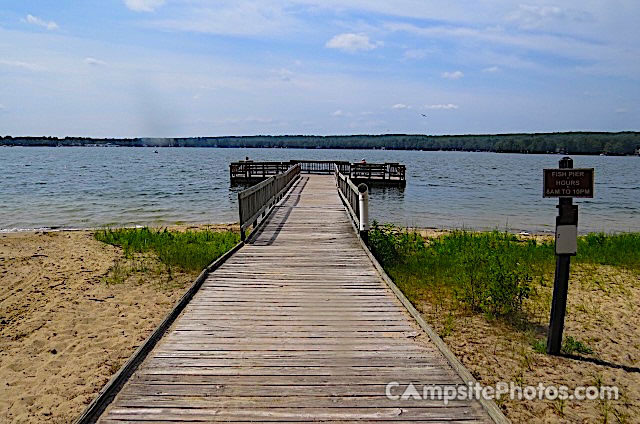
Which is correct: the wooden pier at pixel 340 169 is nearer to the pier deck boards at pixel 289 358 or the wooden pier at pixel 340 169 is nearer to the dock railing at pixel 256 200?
the dock railing at pixel 256 200

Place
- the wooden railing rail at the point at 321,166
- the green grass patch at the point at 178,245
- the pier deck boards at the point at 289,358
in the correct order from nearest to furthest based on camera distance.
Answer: the pier deck boards at the point at 289,358
the green grass patch at the point at 178,245
the wooden railing rail at the point at 321,166

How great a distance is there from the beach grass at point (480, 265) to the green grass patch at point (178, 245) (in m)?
3.75

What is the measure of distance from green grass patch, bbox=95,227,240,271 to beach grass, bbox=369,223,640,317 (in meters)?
3.75

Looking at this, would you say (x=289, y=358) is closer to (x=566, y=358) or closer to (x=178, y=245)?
(x=566, y=358)

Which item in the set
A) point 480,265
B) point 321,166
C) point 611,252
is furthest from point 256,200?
point 321,166

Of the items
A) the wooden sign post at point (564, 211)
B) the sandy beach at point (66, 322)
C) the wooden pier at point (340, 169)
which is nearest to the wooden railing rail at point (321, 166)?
the wooden pier at point (340, 169)

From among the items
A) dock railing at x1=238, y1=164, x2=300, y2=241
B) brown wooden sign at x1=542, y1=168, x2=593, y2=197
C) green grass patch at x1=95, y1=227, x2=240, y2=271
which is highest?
brown wooden sign at x1=542, y1=168, x2=593, y2=197

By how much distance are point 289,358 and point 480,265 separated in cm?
645

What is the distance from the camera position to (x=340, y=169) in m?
35.3

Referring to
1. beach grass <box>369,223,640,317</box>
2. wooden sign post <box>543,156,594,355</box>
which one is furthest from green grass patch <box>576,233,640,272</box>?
wooden sign post <box>543,156,594,355</box>

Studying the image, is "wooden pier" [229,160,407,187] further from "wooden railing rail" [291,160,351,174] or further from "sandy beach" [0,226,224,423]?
"sandy beach" [0,226,224,423]

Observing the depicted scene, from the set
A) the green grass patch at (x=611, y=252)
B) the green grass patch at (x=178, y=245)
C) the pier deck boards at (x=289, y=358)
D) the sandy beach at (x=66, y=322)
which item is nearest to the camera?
the pier deck boards at (x=289, y=358)

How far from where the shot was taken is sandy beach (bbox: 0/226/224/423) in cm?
513

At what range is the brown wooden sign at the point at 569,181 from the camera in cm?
540
